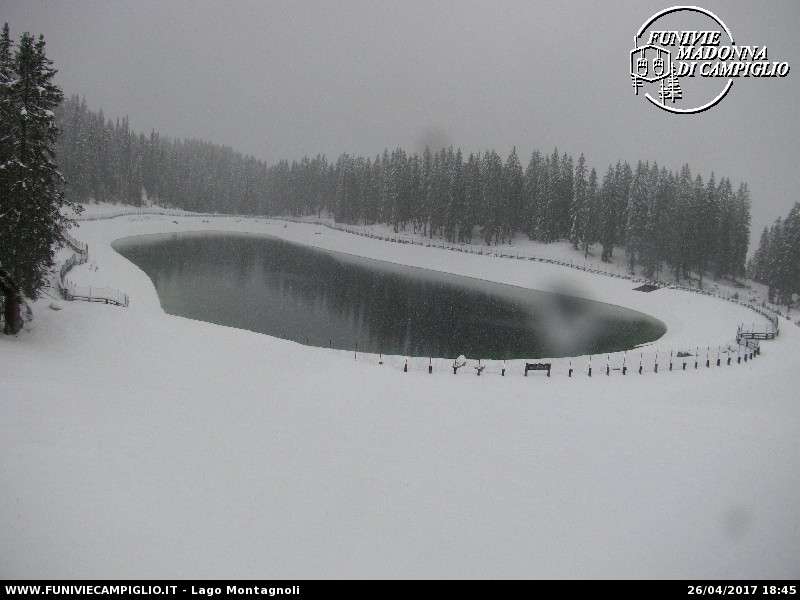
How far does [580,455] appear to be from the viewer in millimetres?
15164

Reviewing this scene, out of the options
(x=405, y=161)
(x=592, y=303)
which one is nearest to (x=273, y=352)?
(x=592, y=303)

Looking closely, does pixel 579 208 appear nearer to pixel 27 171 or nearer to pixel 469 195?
pixel 469 195

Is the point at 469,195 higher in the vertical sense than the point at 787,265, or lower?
higher

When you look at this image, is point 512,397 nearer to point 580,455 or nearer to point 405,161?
point 580,455

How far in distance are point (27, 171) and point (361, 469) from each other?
22.3m

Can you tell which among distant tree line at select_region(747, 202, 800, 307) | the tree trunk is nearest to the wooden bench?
the tree trunk

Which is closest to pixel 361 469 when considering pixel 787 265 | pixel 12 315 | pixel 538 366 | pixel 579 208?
pixel 538 366

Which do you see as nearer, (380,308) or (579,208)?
(380,308)

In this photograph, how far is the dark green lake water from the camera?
124 feet

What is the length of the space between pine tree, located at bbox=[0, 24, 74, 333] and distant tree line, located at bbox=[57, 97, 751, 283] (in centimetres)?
8195

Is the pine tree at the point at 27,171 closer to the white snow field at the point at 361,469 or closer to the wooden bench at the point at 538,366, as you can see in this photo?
the white snow field at the point at 361,469

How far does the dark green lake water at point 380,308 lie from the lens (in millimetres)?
37938

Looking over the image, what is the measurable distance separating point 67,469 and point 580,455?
13.9 m

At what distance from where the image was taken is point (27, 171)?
75.1 feet
